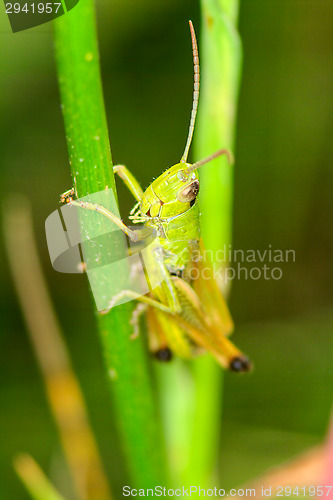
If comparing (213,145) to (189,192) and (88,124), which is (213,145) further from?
(88,124)

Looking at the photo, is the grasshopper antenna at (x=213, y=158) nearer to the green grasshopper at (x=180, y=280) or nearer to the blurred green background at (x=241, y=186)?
the green grasshopper at (x=180, y=280)

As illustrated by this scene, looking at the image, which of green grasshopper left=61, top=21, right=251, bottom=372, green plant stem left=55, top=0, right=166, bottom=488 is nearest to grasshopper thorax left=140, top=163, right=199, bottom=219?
green grasshopper left=61, top=21, right=251, bottom=372

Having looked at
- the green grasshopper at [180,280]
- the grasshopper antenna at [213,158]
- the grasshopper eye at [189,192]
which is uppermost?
the grasshopper antenna at [213,158]

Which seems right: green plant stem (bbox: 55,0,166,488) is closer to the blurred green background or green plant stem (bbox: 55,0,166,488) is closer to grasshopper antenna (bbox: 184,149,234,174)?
grasshopper antenna (bbox: 184,149,234,174)

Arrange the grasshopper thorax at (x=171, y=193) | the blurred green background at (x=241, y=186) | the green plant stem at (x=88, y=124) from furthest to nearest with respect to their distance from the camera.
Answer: the blurred green background at (x=241, y=186) → the grasshopper thorax at (x=171, y=193) → the green plant stem at (x=88, y=124)

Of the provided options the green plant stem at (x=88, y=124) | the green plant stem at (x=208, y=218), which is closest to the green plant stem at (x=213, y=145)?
the green plant stem at (x=208, y=218)

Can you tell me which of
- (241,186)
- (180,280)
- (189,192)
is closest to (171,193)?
(189,192)

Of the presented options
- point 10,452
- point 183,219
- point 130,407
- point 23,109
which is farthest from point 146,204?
point 10,452
